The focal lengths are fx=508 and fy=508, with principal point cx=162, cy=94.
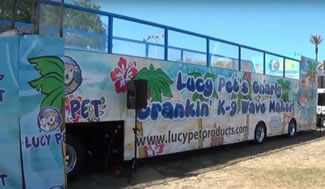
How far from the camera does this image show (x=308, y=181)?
33.4 ft

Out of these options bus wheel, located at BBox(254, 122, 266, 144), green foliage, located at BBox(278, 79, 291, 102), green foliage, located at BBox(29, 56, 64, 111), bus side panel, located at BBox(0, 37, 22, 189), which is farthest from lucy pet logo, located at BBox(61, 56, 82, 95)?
green foliage, located at BBox(278, 79, 291, 102)


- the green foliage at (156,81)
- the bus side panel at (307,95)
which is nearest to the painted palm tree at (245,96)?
the green foliage at (156,81)

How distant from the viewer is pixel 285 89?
62.1 ft

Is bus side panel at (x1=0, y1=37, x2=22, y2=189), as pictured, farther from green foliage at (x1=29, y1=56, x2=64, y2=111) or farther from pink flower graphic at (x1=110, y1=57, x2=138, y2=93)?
pink flower graphic at (x1=110, y1=57, x2=138, y2=93)

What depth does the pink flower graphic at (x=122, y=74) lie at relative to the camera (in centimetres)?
1028

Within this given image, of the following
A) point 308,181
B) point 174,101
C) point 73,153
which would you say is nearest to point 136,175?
point 73,153

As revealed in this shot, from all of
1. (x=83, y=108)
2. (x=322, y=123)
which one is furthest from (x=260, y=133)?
(x=322, y=123)

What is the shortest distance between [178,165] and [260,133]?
5889mm

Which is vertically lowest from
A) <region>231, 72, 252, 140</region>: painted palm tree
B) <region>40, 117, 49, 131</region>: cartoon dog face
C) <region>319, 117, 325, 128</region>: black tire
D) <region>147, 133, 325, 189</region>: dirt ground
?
<region>147, 133, 325, 189</region>: dirt ground

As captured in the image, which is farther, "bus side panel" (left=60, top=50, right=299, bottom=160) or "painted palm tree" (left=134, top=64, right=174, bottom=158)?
"painted palm tree" (left=134, top=64, right=174, bottom=158)

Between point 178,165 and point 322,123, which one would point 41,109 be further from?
point 322,123

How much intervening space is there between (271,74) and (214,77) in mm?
4980

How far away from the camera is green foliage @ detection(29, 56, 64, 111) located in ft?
23.5

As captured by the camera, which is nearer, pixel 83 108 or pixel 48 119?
pixel 48 119
